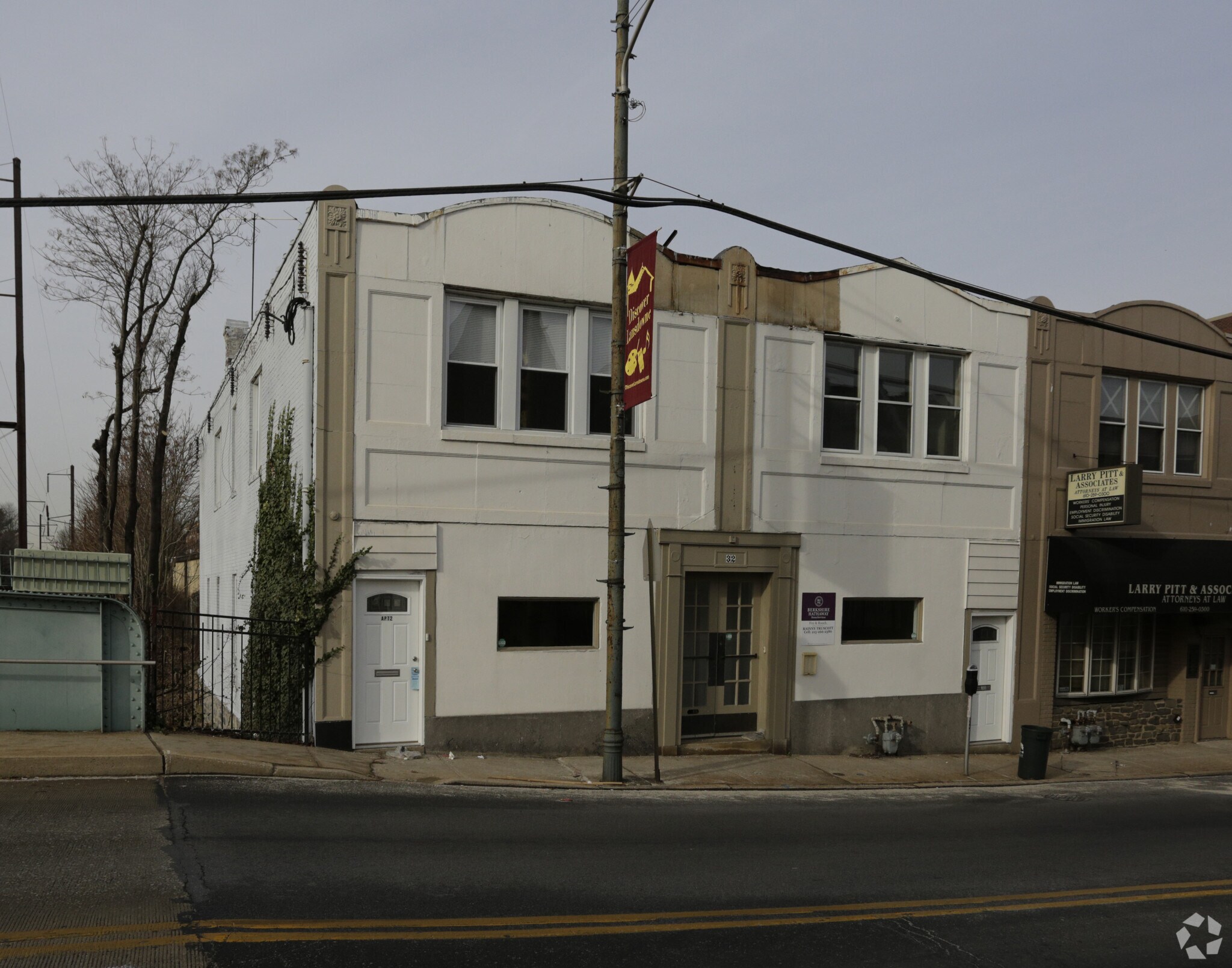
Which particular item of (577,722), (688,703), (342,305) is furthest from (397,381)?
(688,703)

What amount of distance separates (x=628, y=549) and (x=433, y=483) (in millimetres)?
3069

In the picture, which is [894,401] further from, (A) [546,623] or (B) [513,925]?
(B) [513,925]

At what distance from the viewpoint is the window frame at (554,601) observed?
1455cm

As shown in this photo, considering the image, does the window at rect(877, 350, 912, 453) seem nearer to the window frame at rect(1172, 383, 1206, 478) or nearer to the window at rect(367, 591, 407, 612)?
the window frame at rect(1172, 383, 1206, 478)

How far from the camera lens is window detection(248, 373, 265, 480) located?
18625mm

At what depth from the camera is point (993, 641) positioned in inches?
719

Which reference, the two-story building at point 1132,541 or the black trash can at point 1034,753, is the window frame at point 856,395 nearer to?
the two-story building at point 1132,541

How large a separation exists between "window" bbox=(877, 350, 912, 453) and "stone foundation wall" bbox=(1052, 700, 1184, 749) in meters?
5.75

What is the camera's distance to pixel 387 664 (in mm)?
13969

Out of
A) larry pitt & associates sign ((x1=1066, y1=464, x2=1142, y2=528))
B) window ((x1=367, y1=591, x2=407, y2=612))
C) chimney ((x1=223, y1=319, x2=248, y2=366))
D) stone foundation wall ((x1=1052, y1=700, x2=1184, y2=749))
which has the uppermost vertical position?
chimney ((x1=223, y1=319, x2=248, y2=366))

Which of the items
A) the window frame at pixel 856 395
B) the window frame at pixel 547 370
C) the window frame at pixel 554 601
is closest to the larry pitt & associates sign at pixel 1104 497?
the window frame at pixel 856 395

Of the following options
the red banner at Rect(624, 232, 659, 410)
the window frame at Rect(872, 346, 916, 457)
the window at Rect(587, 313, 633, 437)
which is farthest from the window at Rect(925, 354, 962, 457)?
the red banner at Rect(624, 232, 659, 410)

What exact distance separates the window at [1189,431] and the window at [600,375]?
36.9ft

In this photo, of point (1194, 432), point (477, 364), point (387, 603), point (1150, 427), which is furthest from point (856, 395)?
point (387, 603)
